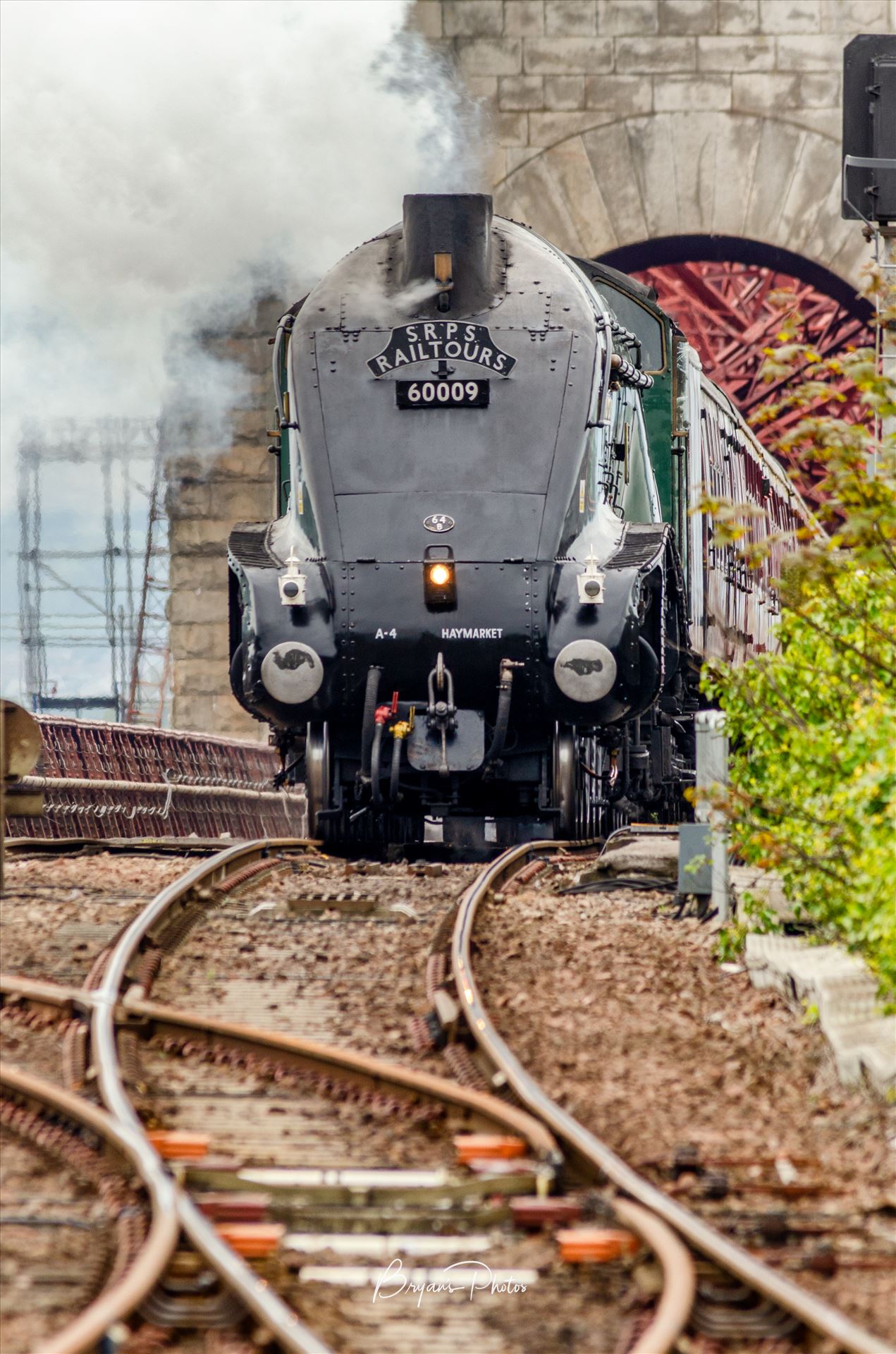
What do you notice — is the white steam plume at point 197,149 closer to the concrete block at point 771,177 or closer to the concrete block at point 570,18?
the concrete block at point 570,18

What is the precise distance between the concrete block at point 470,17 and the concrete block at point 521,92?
1.76 feet

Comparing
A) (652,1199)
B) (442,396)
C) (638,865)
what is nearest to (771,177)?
(442,396)

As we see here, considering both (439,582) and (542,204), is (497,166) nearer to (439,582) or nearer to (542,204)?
(542,204)

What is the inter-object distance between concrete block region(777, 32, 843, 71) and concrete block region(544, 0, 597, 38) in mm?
2010

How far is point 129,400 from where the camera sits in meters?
22.8

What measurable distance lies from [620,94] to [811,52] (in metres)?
2.06

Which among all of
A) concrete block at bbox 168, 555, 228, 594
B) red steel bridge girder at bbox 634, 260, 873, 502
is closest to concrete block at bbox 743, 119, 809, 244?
red steel bridge girder at bbox 634, 260, 873, 502

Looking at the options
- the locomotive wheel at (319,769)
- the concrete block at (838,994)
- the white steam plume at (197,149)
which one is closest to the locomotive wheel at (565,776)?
the locomotive wheel at (319,769)

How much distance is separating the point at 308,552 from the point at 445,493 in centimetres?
93

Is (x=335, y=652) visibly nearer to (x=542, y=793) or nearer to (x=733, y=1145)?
(x=542, y=793)

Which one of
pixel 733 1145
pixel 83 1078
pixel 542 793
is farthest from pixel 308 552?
pixel 733 1145

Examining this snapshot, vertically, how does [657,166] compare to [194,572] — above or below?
above

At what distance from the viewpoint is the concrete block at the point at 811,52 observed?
21.1m

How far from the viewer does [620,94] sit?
2139 centimetres
